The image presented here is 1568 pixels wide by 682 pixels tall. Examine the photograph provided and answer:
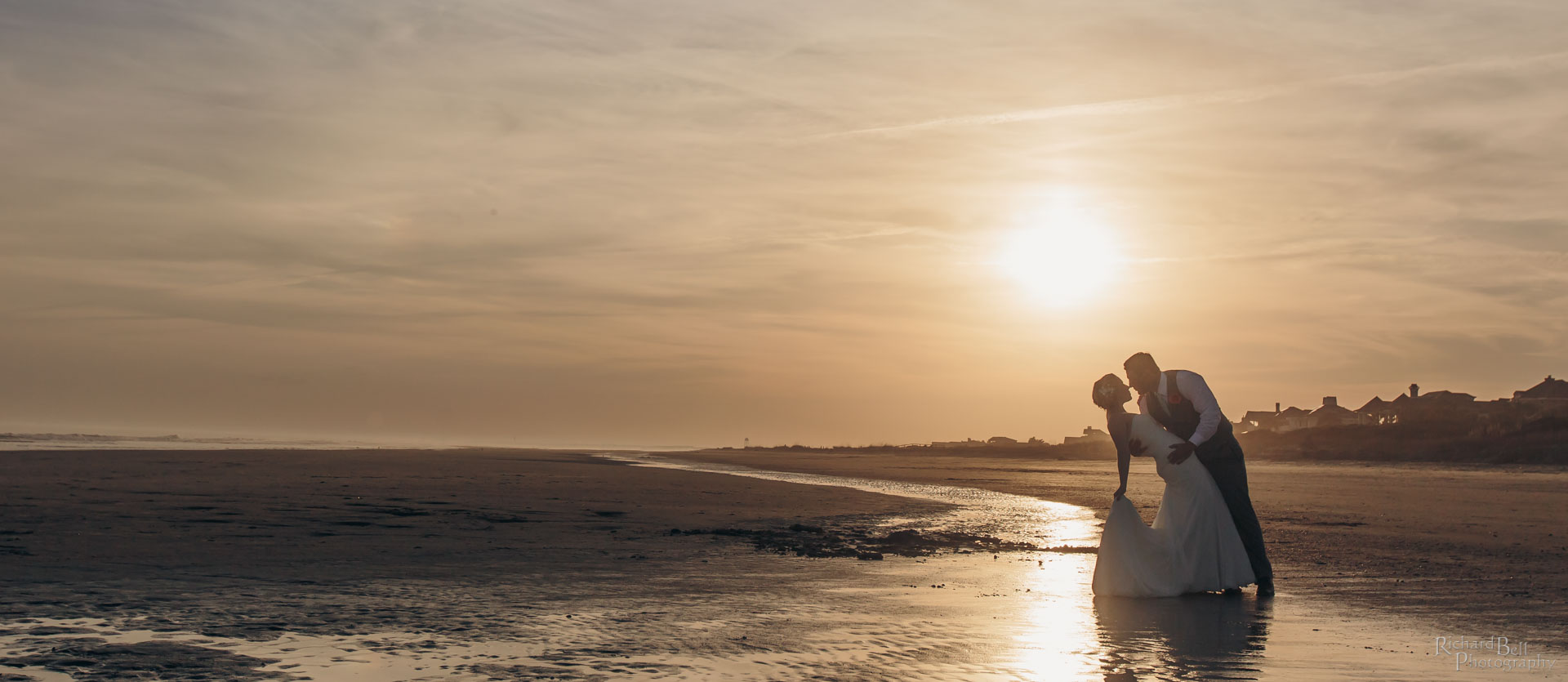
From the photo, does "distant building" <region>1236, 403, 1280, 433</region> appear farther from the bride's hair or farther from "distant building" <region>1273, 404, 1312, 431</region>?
the bride's hair

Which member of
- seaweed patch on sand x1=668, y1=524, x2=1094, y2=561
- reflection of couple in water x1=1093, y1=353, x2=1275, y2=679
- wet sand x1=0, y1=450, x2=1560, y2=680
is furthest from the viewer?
seaweed patch on sand x1=668, y1=524, x2=1094, y2=561

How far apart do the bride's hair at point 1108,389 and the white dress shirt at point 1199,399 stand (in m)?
0.49

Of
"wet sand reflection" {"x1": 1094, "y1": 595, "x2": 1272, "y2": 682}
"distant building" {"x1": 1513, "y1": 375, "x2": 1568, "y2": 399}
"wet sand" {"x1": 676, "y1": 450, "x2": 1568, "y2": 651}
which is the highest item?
"distant building" {"x1": 1513, "y1": 375, "x2": 1568, "y2": 399}

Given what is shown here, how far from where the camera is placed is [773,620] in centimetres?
870

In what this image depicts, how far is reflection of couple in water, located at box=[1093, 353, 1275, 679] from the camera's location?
10477mm

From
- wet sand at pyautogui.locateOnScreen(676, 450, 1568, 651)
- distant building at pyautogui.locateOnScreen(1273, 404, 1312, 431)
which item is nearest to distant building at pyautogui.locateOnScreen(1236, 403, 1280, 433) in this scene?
distant building at pyautogui.locateOnScreen(1273, 404, 1312, 431)

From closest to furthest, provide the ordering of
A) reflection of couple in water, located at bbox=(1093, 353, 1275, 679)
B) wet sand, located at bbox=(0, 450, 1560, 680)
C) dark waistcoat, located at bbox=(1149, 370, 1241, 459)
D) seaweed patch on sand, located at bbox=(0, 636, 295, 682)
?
seaweed patch on sand, located at bbox=(0, 636, 295, 682) < wet sand, located at bbox=(0, 450, 1560, 680) < reflection of couple in water, located at bbox=(1093, 353, 1275, 679) < dark waistcoat, located at bbox=(1149, 370, 1241, 459)

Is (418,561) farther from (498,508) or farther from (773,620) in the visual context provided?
(498,508)

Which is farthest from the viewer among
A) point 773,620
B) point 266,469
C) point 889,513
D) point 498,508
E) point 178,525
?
point 266,469

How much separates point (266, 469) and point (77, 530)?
18538 millimetres

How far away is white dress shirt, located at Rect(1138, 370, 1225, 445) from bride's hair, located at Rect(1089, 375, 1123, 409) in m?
0.49

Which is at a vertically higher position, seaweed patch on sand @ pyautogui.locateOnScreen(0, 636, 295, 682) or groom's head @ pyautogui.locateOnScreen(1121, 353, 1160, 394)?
groom's head @ pyautogui.locateOnScreen(1121, 353, 1160, 394)

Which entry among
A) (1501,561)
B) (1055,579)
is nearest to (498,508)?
(1055,579)

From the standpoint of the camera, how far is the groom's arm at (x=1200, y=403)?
11078 mm
